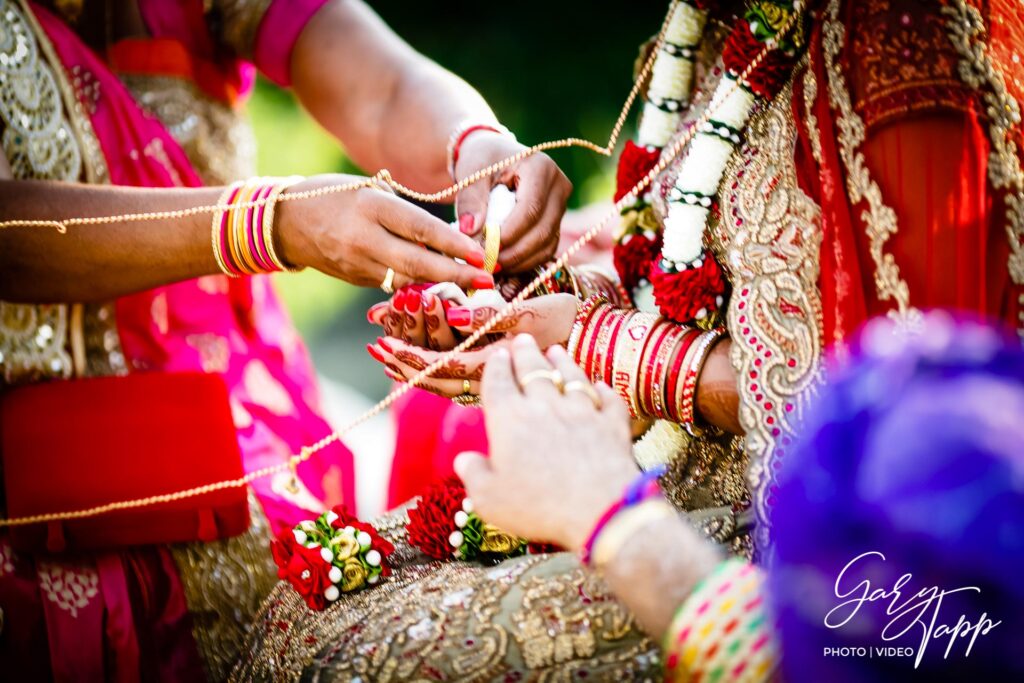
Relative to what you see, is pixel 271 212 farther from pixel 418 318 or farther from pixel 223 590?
pixel 223 590

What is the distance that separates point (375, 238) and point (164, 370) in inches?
25.3

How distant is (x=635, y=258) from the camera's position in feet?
5.01

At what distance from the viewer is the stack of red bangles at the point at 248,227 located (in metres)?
1.42

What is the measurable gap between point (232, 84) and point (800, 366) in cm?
146

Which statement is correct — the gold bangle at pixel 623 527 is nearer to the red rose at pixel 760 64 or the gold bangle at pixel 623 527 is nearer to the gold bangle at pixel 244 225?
the red rose at pixel 760 64

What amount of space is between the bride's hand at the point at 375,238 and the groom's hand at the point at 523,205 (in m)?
0.08

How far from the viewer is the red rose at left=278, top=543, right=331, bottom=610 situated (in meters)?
1.34

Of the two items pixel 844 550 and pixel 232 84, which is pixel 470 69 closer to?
pixel 232 84

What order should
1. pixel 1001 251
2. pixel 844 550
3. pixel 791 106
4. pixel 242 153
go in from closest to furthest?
1. pixel 844 550
2. pixel 1001 251
3. pixel 791 106
4. pixel 242 153

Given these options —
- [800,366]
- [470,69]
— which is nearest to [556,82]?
[470,69]

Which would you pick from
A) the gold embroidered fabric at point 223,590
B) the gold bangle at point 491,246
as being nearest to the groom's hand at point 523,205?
the gold bangle at point 491,246

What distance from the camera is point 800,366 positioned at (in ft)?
3.68

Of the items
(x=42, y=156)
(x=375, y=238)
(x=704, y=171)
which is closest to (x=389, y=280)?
(x=375, y=238)

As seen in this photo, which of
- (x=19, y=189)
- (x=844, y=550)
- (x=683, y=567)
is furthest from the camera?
(x=19, y=189)
